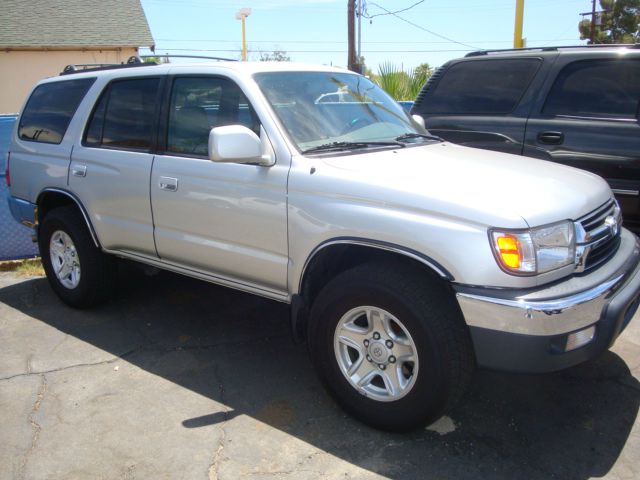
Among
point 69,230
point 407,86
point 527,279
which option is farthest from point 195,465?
point 407,86

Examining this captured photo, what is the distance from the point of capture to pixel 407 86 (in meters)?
10.9

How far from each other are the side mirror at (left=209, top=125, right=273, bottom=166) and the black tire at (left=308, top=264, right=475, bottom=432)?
839mm

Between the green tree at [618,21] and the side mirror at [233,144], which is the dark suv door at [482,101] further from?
the green tree at [618,21]

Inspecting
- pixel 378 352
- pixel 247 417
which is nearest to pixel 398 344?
pixel 378 352

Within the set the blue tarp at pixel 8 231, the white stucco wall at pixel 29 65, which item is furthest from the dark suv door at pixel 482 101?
the white stucco wall at pixel 29 65

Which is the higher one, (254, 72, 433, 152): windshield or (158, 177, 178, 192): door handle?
(254, 72, 433, 152): windshield

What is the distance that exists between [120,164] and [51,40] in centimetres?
1804

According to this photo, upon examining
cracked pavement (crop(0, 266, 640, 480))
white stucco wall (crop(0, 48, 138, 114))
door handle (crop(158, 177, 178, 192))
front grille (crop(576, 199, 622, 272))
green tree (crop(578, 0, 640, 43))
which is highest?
green tree (crop(578, 0, 640, 43))

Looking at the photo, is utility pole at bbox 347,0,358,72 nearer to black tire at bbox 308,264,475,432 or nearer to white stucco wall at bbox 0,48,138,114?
white stucco wall at bbox 0,48,138,114

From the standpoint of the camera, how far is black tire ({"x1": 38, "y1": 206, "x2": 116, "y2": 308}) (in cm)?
482

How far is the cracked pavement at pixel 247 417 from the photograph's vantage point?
2971 millimetres

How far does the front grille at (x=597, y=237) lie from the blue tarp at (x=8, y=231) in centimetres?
588

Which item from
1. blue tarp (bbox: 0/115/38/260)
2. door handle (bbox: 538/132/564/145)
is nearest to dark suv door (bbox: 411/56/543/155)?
door handle (bbox: 538/132/564/145)

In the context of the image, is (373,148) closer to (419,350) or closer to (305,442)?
(419,350)
